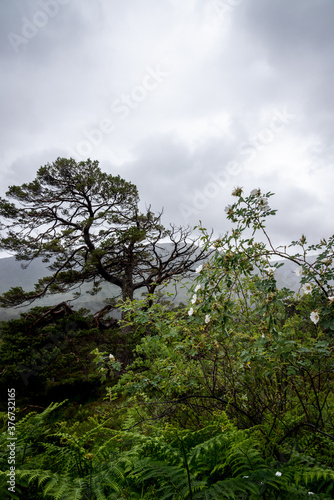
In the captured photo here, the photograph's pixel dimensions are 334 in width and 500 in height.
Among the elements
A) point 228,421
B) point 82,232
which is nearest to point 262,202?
point 228,421

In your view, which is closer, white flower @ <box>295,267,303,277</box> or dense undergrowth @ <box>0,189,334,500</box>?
dense undergrowth @ <box>0,189,334,500</box>

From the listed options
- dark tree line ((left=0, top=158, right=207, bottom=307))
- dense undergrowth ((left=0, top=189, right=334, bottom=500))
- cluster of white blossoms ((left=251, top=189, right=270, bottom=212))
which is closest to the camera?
dense undergrowth ((left=0, top=189, right=334, bottom=500))

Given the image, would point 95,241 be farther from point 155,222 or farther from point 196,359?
point 196,359

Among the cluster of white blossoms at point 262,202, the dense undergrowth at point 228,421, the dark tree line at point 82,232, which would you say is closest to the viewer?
the dense undergrowth at point 228,421

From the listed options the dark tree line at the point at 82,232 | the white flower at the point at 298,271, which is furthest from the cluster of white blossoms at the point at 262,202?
the dark tree line at the point at 82,232

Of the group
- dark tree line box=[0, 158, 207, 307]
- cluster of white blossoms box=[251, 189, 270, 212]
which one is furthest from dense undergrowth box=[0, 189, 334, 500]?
dark tree line box=[0, 158, 207, 307]

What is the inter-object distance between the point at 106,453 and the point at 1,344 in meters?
6.94

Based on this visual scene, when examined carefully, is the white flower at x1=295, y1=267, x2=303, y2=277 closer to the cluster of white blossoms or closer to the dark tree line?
the cluster of white blossoms

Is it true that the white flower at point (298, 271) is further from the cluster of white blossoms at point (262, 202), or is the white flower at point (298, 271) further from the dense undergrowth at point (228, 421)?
the cluster of white blossoms at point (262, 202)

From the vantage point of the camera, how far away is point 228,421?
178 cm

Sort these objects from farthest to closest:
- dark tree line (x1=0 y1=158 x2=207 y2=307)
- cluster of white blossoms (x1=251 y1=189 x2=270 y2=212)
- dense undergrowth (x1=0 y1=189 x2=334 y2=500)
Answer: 1. dark tree line (x1=0 y1=158 x2=207 y2=307)
2. cluster of white blossoms (x1=251 y1=189 x2=270 y2=212)
3. dense undergrowth (x1=0 y1=189 x2=334 y2=500)

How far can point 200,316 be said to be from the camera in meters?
2.25

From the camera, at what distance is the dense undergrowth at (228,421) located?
1.25 meters

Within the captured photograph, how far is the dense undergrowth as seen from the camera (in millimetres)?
1253
